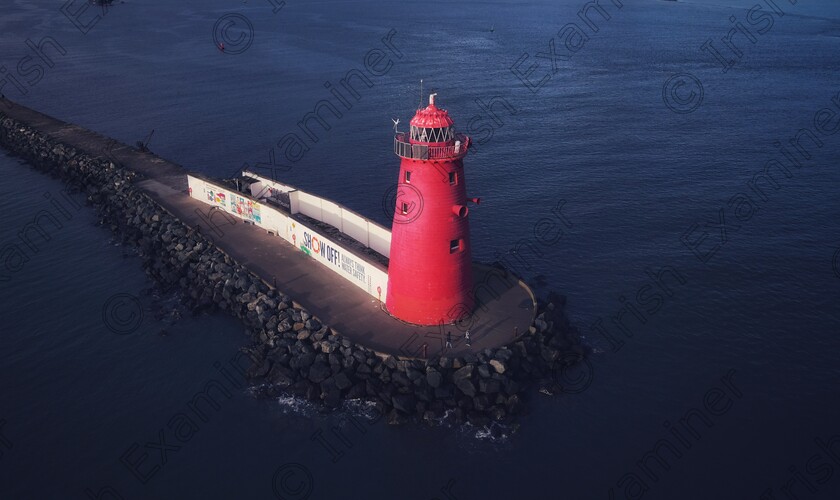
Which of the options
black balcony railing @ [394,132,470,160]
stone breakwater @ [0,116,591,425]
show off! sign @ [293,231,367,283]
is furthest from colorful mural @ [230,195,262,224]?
black balcony railing @ [394,132,470,160]

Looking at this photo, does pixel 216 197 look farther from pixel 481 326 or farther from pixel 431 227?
pixel 481 326

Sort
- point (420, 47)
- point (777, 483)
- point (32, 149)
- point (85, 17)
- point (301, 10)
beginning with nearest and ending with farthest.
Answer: point (777, 483)
point (32, 149)
point (420, 47)
point (85, 17)
point (301, 10)

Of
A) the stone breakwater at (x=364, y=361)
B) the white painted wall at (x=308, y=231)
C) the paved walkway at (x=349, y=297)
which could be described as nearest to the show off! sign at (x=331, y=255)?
the white painted wall at (x=308, y=231)

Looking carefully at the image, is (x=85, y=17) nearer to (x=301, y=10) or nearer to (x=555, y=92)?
(x=301, y=10)

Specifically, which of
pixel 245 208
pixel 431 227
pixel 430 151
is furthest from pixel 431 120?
pixel 245 208

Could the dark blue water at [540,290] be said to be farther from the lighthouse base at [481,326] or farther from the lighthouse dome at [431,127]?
the lighthouse dome at [431,127]

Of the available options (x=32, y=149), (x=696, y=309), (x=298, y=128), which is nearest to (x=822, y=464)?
(x=696, y=309)

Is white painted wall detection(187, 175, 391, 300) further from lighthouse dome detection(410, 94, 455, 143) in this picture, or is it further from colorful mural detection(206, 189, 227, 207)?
lighthouse dome detection(410, 94, 455, 143)
